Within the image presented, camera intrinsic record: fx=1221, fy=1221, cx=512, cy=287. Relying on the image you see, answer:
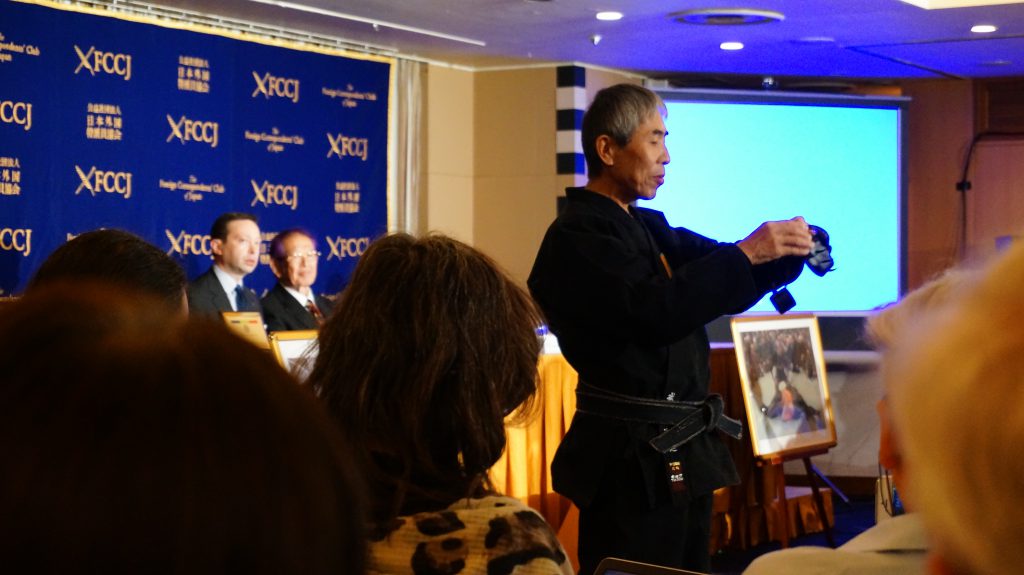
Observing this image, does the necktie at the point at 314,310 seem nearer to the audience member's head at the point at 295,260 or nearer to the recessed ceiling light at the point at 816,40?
the audience member's head at the point at 295,260

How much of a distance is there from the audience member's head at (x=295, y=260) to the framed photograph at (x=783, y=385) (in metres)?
2.02

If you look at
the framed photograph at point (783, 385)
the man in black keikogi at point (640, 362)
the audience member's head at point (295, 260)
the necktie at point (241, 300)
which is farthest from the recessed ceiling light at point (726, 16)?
the man in black keikogi at point (640, 362)

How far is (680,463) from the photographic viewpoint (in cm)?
257

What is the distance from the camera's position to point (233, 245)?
574 centimetres

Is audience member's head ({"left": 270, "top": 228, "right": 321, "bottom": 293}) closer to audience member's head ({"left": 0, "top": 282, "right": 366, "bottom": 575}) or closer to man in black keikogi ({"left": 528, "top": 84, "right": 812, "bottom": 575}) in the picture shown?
man in black keikogi ({"left": 528, "top": 84, "right": 812, "bottom": 575})

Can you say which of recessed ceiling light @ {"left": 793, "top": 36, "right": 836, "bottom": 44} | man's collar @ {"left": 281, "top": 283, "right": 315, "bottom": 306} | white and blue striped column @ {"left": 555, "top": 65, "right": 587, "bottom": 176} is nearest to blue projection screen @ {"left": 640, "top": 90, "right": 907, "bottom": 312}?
white and blue striped column @ {"left": 555, "top": 65, "right": 587, "bottom": 176}

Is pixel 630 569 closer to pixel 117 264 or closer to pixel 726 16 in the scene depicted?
pixel 117 264

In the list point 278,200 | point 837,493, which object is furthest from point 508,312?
point 837,493

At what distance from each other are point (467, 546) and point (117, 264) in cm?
82

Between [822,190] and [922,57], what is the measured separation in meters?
0.99

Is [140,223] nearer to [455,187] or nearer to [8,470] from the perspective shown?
[455,187]

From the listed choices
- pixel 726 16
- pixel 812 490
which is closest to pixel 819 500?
pixel 812 490

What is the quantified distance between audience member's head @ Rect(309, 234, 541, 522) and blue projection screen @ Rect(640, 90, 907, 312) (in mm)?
6125

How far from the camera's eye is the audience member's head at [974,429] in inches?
21.8
